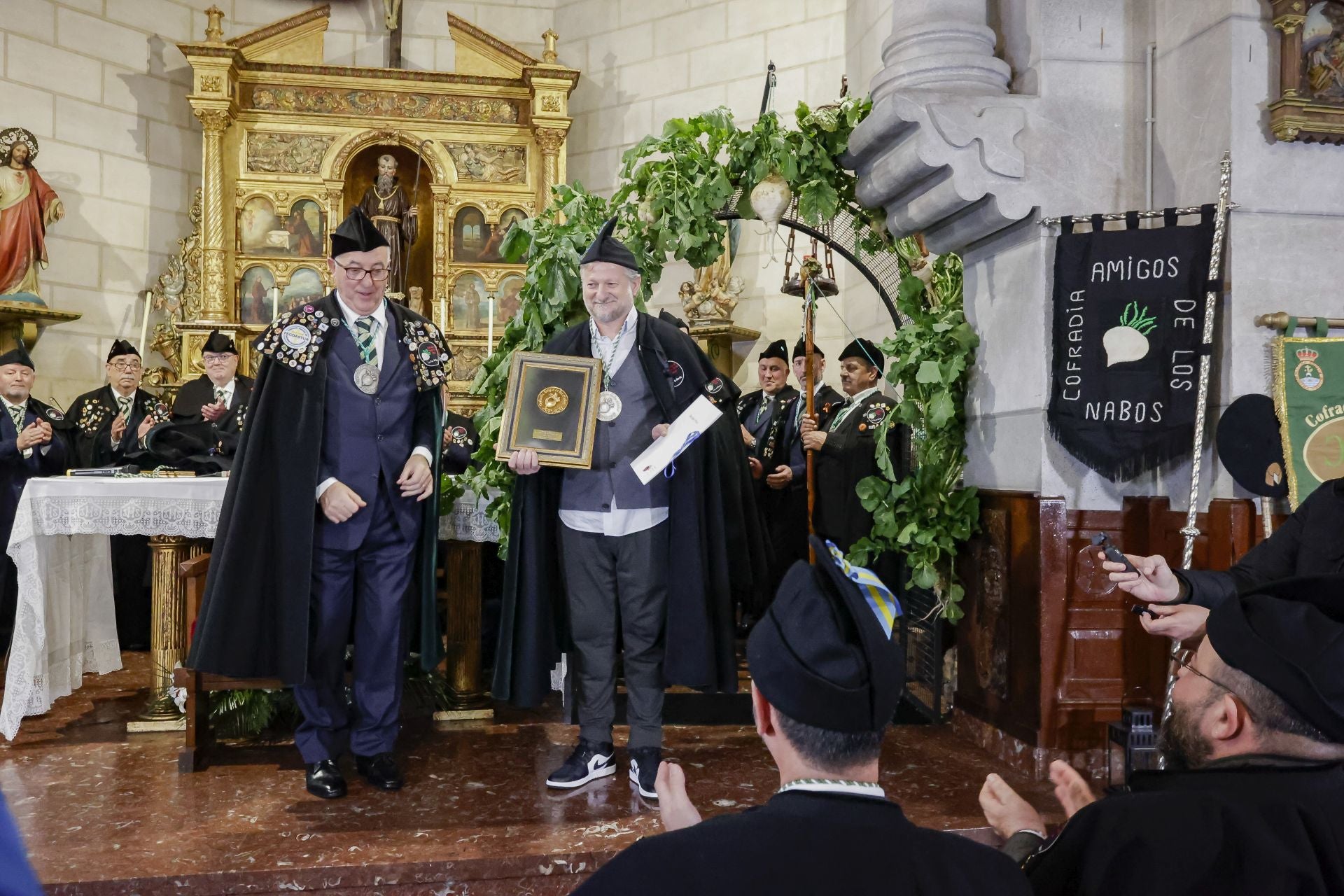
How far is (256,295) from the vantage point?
904 centimetres

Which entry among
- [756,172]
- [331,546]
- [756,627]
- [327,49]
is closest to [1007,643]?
[756,172]

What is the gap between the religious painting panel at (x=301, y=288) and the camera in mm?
9078

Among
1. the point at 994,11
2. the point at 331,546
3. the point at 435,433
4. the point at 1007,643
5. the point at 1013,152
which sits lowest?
the point at 1007,643

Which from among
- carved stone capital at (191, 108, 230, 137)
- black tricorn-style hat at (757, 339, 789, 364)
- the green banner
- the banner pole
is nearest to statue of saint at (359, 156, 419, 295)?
carved stone capital at (191, 108, 230, 137)

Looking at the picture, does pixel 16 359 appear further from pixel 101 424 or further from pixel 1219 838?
pixel 1219 838

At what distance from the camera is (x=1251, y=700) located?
1657mm

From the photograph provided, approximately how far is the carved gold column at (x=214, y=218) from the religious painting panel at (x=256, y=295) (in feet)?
0.43

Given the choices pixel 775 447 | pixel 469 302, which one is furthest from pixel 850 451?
pixel 469 302

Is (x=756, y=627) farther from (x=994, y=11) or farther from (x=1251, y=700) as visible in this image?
(x=994, y=11)

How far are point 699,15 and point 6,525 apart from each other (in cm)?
659

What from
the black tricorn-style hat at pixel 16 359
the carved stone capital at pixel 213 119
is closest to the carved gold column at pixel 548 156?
the carved stone capital at pixel 213 119

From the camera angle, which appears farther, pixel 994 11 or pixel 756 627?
pixel 994 11

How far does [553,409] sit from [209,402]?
179 inches

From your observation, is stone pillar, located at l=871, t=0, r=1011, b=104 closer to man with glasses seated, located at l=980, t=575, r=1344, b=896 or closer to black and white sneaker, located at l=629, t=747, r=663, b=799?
black and white sneaker, located at l=629, t=747, r=663, b=799
